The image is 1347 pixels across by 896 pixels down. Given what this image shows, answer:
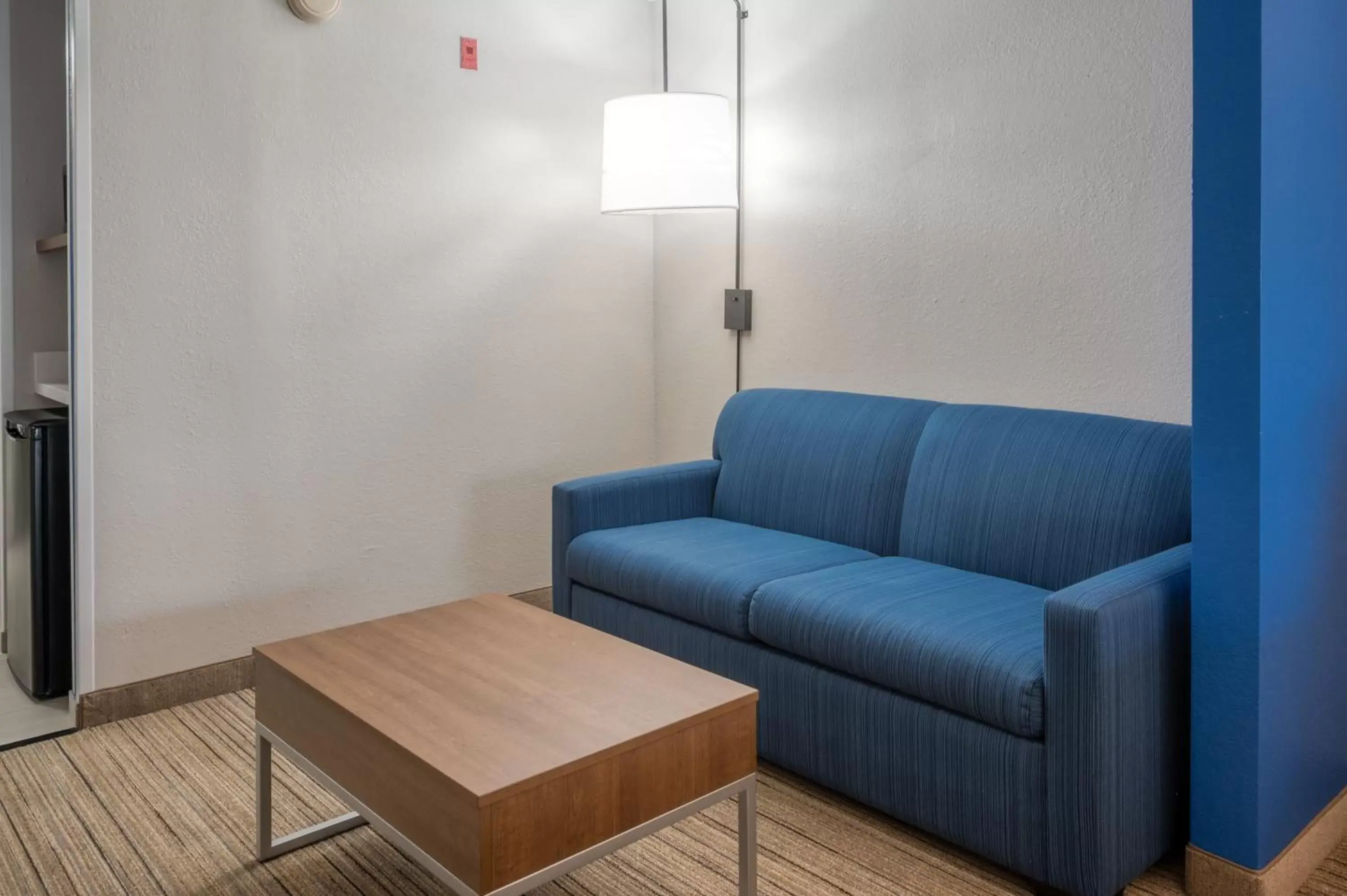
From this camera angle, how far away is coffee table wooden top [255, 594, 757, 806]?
163cm

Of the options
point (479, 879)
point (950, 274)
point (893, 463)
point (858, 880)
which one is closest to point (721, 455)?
point (893, 463)

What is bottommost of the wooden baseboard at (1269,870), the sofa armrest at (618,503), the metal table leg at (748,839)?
the wooden baseboard at (1269,870)

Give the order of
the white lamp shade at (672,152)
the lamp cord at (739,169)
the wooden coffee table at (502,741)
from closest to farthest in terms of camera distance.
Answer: the wooden coffee table at (502,741) → the white lamp shade at (672,152) → the lamp cord at (739,169)

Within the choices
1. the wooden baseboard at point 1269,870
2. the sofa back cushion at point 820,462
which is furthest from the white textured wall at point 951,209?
the wooden baseboard at point 1269,870

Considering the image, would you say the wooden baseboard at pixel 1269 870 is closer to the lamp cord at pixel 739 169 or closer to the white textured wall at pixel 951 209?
the white textured wall at pixel 951 209

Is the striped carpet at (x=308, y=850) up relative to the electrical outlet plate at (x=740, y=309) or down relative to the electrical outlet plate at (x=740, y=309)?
down

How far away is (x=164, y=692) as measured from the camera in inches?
115

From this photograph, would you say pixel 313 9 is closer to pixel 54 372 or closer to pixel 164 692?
pixel 54 372

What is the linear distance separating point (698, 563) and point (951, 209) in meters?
1.19

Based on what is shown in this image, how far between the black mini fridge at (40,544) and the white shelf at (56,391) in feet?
0.11

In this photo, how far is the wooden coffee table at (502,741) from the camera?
1564mm

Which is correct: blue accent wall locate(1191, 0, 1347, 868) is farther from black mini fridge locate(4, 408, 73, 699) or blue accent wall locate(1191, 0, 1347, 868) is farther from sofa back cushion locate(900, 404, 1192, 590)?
black mini fridge locate(4, 408, 73, 699)

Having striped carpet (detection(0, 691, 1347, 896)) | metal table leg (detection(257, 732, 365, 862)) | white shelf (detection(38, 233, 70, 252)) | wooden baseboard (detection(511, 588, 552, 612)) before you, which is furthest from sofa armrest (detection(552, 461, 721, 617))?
white shelf (detection(38, 233, 70, 252))

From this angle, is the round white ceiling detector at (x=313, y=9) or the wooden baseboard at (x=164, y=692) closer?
the wooden baseboard at (x=164, y=692)
